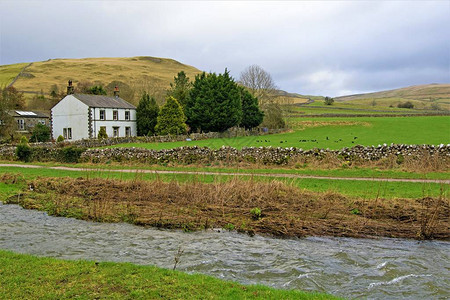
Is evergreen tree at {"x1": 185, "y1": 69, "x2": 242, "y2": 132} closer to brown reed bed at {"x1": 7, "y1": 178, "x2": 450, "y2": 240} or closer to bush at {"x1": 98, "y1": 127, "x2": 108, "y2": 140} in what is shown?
bush at {"x1": 98, "y1": 127, "x2": 108, "y2": 140}

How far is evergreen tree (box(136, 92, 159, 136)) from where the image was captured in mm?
59500

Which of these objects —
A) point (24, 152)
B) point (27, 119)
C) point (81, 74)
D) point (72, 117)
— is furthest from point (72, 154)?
point (81, 74)

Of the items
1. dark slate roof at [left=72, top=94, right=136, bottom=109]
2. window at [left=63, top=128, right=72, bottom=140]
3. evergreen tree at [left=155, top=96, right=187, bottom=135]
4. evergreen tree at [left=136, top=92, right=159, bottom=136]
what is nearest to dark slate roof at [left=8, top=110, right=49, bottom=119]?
window at [left=63, top=128, right=72, bottom=140]

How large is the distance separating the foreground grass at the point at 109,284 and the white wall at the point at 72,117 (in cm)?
5030

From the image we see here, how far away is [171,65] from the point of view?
189875 millimetres

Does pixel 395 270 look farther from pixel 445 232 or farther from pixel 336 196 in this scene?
pixel 336 196

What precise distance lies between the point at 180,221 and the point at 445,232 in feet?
29.5

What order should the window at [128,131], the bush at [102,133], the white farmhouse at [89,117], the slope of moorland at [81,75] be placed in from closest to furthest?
the bush at [102,133], the white farmhouse at [89,117], the window at [128,131], the slope of moorland at [81,75]

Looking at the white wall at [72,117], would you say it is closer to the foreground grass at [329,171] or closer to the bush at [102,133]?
the bush at [102,133]

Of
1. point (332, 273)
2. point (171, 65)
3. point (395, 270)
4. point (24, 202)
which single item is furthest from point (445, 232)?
point (171, 65)

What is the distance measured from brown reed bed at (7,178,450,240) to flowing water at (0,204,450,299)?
0.64m

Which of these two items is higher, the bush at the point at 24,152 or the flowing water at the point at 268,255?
the bush at the point at 24,152

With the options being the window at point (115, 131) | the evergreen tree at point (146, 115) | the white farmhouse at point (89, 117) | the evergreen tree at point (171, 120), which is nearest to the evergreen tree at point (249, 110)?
the evergreen tree at point (171, 120)

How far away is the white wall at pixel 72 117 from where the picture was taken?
54.6m
